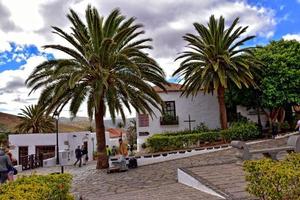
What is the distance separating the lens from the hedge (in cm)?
2075

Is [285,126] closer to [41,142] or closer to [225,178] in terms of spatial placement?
[225,178]

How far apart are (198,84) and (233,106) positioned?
554 cm

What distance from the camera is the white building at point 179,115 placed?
2688 centimetres

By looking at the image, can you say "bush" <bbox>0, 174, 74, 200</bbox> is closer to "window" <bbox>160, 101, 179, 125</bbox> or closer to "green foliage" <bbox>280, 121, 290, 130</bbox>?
"window" <bbox>160, 101, 179, 125</bbox>

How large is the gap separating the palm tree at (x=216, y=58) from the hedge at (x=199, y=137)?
861 mm

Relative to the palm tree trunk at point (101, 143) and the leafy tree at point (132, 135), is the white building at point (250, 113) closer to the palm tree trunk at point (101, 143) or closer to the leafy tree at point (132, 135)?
the palm tree trunk at point (101, 143)

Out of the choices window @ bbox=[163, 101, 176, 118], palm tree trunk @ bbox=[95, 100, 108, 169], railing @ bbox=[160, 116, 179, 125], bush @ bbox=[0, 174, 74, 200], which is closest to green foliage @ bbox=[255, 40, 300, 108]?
railing @ bbox=[160, 116, 179, 125]

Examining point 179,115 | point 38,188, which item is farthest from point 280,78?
point 38,188

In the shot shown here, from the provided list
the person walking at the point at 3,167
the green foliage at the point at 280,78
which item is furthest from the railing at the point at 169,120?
the person walking at the point at 3,167

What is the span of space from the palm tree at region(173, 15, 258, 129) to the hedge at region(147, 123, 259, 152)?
86 centimetres

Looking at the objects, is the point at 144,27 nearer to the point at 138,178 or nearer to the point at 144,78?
the point at 144,78

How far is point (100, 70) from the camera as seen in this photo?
1634cm

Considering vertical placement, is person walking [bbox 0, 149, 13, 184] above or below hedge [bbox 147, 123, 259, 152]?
below

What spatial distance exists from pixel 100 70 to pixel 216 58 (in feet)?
28.5
